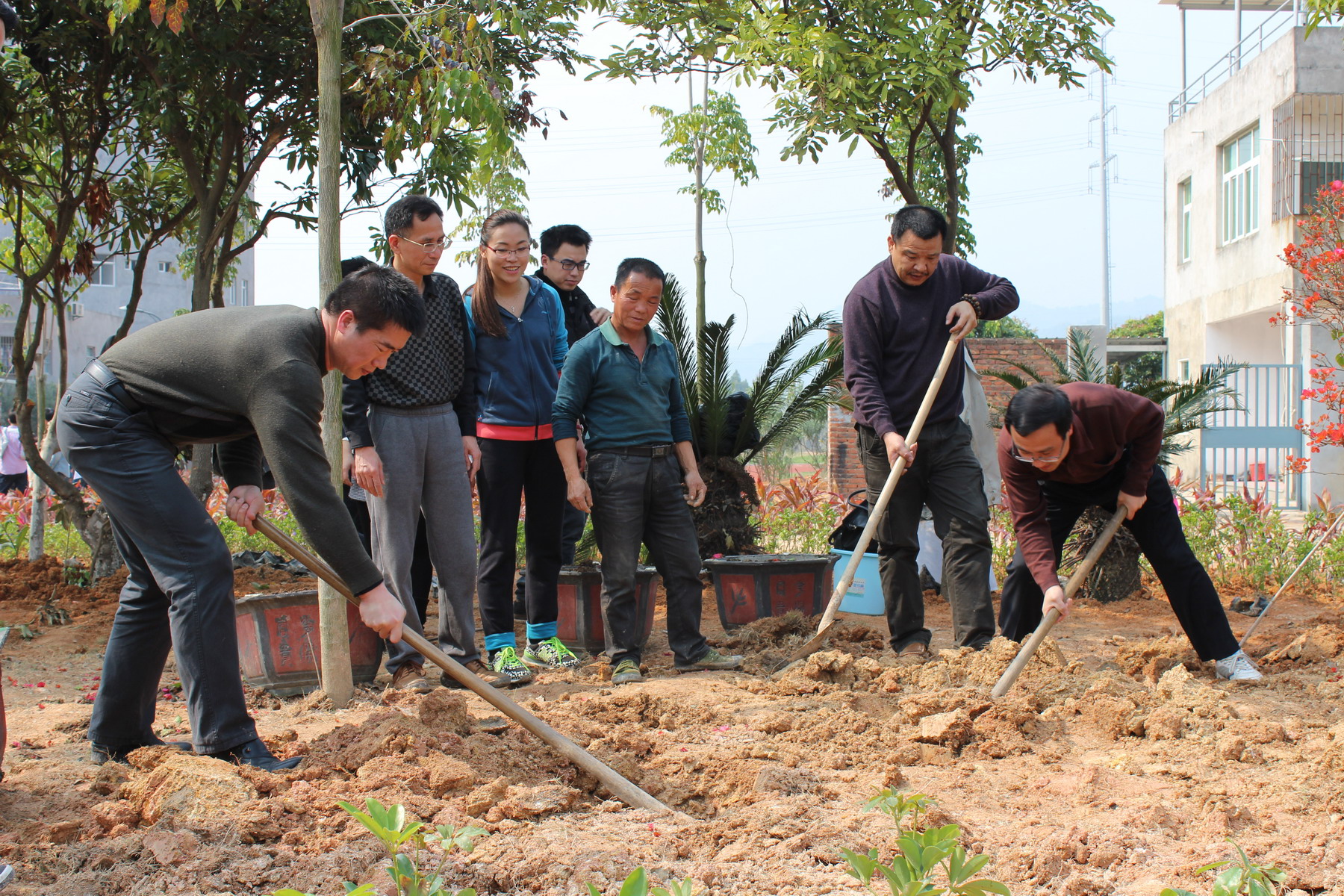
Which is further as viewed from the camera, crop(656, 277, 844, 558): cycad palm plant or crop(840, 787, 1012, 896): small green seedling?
crop(656, 277, 844, 558): cycad palm plant

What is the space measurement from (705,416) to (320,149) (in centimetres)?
362

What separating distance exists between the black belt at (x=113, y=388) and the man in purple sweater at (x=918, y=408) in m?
2.72

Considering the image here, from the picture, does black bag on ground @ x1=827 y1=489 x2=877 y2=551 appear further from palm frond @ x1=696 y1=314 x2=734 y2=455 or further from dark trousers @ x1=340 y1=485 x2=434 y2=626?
dark trousers @ x1=340 y1=485 x2=434 y2=626

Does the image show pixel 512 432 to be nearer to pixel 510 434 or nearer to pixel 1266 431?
pixel 510 434

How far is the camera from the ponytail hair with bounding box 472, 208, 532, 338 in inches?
170

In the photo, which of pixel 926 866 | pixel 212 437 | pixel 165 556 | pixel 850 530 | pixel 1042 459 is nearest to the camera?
pixel 926 866

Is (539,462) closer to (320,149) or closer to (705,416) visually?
(320,149)

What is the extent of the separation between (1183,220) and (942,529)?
16.0 m

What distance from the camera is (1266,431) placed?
525 inches

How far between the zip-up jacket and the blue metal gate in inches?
399

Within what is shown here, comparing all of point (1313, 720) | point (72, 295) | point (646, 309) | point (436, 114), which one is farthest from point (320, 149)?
point (72, 295)

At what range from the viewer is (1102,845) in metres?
2.54

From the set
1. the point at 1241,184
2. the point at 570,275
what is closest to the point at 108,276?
the point at 1241,184

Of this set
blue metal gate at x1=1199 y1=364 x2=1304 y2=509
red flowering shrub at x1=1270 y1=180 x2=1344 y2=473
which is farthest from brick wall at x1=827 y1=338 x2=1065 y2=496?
red flowering shrub at x1=1270 y1=180 x2=1344 y2=473
